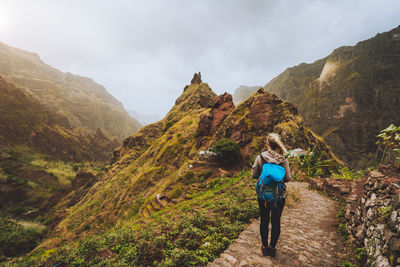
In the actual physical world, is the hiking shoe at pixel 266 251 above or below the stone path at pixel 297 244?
above

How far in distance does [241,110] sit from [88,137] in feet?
427

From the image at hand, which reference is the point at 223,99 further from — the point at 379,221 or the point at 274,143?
the point at 379,221

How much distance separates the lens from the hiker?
Result: 10.0ft

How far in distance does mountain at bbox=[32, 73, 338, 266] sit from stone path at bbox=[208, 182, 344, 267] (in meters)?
0.39

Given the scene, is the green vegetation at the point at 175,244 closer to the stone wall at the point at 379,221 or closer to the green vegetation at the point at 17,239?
the stone wall at the point at 379,221

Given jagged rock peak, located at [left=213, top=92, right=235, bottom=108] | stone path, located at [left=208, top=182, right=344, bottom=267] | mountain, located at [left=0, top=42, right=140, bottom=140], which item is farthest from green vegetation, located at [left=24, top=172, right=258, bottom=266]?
mountain, located at [left=0, top=42, right=140, bottom=140]

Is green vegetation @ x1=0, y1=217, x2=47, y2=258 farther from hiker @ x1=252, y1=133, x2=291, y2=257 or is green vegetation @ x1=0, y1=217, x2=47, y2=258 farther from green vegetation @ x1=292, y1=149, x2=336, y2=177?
green vegetation @ x1=292, y1=149, x2=336, y2=177

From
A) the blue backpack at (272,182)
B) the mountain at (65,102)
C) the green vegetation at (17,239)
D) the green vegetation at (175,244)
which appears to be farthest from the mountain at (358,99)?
the mountain at (65,102)

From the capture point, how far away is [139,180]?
18547 millimetres

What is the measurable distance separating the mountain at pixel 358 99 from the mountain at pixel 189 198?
54359mm

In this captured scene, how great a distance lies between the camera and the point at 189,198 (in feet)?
32.5

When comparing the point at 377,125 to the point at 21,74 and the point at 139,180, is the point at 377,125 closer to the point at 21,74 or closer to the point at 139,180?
the point at 139,180

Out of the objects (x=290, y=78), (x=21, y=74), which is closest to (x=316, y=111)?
(x=290, y=78)

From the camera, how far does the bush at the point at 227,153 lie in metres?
12.5
